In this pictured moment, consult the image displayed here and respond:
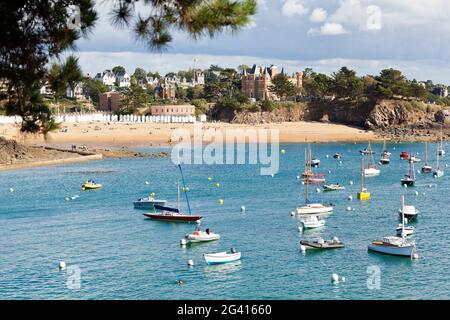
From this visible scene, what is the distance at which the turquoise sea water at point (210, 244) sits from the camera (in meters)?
32.6

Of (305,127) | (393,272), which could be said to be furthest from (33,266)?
(305,127)

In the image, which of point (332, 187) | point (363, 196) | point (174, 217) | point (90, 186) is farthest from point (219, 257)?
point (332, 187)

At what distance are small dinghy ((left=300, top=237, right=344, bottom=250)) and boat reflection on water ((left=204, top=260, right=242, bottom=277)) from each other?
5163 millimetres

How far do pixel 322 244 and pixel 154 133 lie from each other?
9657cm

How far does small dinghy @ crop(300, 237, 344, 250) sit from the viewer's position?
39719mm

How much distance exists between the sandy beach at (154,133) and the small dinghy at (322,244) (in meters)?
76.4

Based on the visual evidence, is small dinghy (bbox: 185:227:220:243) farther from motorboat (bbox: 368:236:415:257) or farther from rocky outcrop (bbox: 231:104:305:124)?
rocky outcrop (bbox: 231:104:305:124)

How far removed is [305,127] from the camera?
15475 centimetres

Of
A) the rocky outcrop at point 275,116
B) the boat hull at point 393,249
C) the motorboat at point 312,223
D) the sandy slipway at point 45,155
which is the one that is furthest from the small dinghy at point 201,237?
the rocky outcrop at point 275,116

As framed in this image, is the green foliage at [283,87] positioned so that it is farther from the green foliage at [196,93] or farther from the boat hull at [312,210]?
the boat hull at [312,210]

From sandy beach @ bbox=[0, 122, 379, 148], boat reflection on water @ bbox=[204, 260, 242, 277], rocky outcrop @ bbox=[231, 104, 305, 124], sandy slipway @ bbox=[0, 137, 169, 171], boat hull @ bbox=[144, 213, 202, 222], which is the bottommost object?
boat reflection on water @ bbox=[204, 260, 242, 277]

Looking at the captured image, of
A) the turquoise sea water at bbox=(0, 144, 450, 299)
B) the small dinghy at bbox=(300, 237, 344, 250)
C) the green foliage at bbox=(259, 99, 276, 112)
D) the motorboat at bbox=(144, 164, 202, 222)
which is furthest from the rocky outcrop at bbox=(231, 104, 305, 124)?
the small dinghy at bbox=(300, 237, 344, 250)
